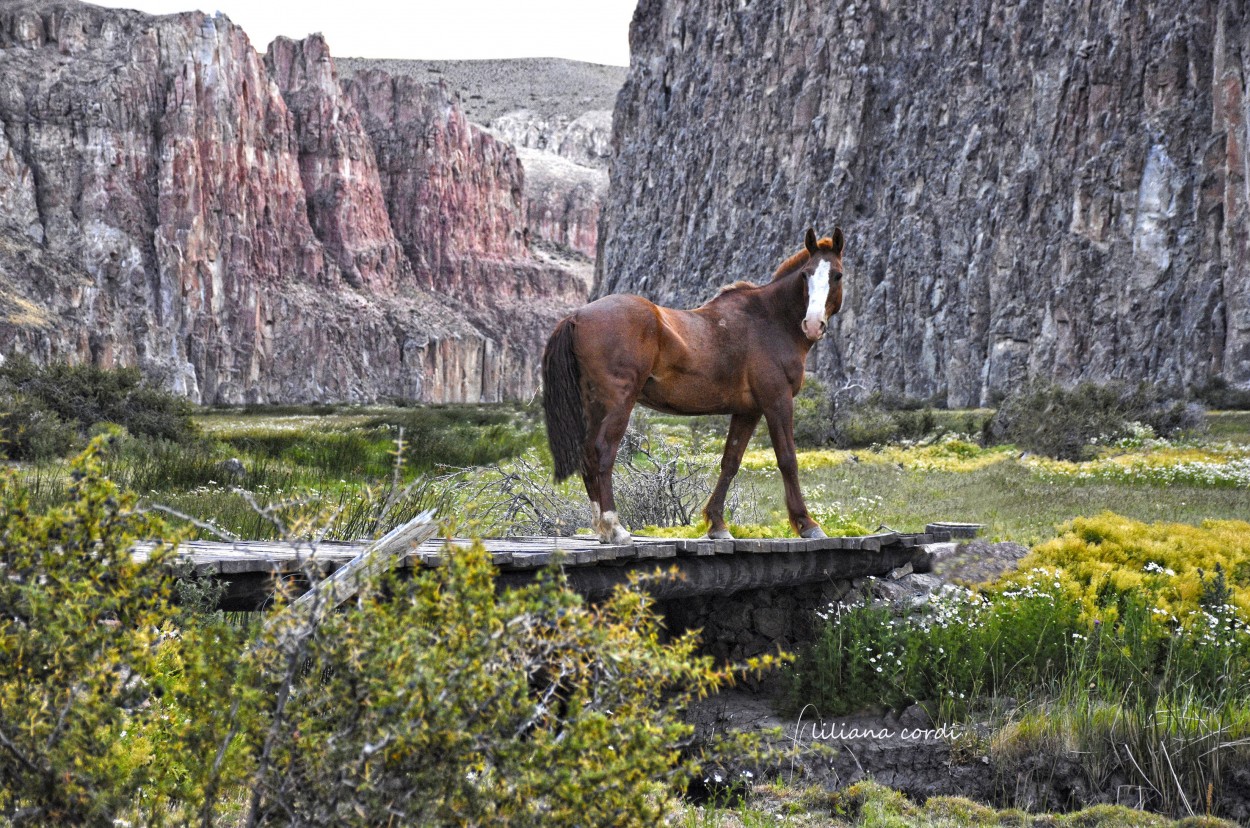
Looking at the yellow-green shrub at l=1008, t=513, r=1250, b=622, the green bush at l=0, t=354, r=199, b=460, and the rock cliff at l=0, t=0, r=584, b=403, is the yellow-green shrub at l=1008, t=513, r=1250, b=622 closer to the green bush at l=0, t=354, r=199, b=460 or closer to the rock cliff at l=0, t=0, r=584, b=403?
the green bush at l=0, t=354, r=199, b=460

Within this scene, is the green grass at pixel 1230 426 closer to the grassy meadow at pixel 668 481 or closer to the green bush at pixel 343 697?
the grassy meadow at pixel 668 481

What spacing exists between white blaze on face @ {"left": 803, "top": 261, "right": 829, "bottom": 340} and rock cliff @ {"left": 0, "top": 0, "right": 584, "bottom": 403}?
71.9 metres

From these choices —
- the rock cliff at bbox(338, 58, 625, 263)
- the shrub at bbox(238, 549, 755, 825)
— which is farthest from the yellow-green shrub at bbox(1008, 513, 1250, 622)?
the rock cliff at bbox(338, 58, 625, 263)

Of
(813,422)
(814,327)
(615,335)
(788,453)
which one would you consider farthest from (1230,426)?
(615,335)

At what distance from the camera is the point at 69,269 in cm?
8781

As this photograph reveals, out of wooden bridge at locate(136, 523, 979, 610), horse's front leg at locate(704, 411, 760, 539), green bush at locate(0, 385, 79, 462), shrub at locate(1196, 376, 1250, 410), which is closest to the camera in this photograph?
wooden bridge at locate(136, 523, 979, 610)

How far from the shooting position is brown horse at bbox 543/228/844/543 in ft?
20.3

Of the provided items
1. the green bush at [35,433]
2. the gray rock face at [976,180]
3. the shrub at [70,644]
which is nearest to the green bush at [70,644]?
the shrub at [70,644]

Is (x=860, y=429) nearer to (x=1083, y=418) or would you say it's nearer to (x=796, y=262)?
(x=1083, y=418)

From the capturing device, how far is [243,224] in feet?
366

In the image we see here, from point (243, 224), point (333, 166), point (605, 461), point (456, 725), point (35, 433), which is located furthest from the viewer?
point (333, 166)

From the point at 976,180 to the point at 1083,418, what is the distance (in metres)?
40.3

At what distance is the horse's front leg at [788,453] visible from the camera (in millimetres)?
6941

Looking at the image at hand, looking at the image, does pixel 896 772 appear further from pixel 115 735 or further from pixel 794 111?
pixel 794 111
